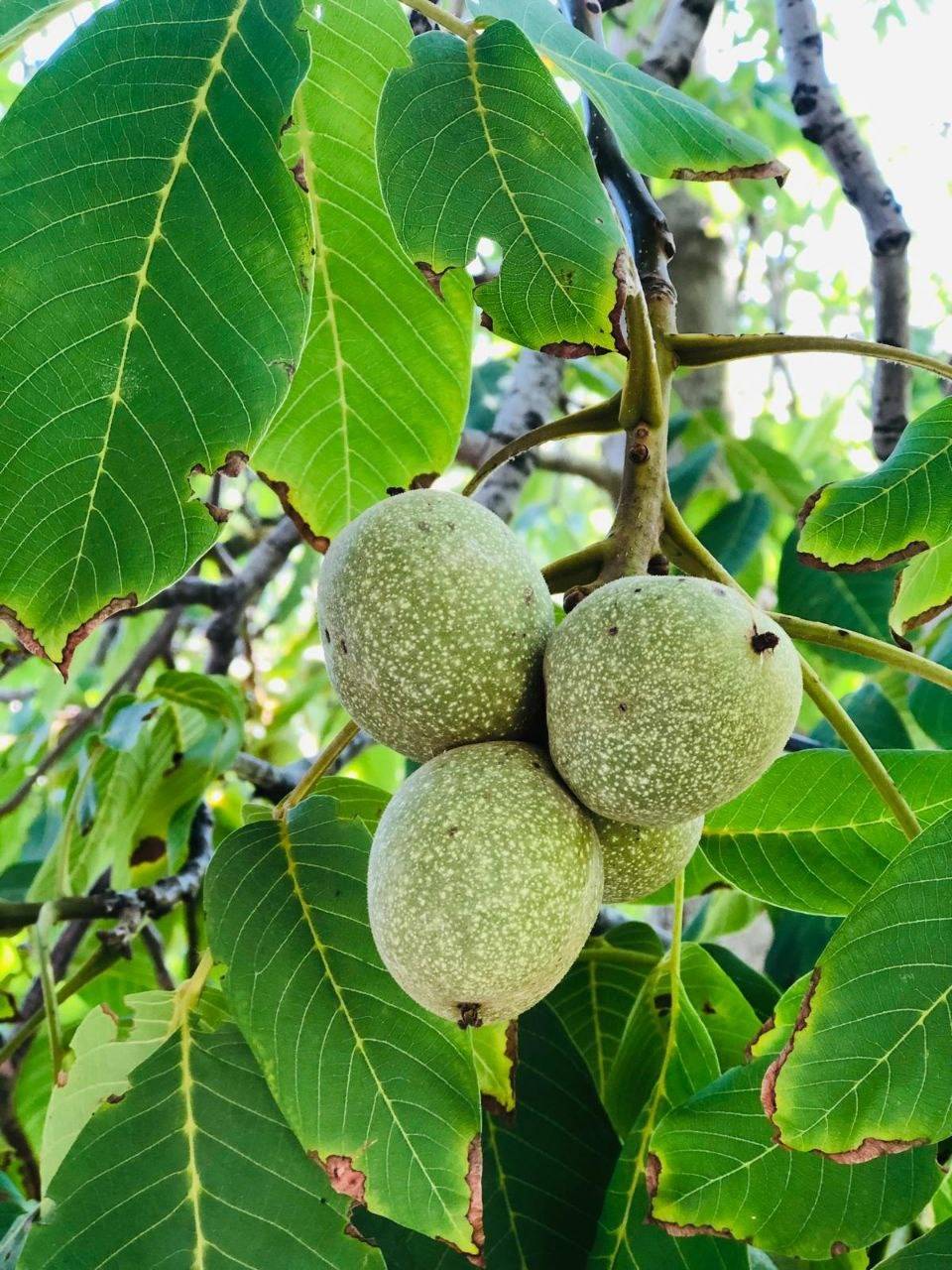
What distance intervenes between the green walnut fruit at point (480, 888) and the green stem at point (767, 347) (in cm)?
41

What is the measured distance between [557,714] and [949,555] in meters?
0.55

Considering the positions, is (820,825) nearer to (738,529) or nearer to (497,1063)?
(497,1063)

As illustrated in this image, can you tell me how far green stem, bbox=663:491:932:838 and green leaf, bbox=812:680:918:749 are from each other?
0.60 meters

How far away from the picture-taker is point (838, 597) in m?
1.81

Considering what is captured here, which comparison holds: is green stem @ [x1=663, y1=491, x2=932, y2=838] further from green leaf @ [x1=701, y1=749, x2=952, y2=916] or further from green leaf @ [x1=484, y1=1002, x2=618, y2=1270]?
green leaf @ [x1=484, y1=1002, x2=618, y2=1270]

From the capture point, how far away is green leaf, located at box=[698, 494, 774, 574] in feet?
6.64

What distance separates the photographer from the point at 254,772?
1751 mm

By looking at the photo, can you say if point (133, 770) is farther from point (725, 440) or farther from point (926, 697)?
point (725, 440)

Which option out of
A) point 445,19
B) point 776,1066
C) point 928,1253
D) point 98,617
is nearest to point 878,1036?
point 776,1066

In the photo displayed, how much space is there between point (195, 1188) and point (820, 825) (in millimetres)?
687

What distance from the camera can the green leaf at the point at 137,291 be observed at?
2.81 feet

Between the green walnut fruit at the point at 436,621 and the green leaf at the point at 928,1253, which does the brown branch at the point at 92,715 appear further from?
the green leaf at the point at 928,1253

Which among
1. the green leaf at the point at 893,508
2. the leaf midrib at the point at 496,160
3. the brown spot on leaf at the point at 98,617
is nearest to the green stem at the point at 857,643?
the green leaf at the point at 893,508

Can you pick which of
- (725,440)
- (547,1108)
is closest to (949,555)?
(547,1108)
